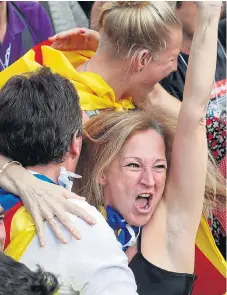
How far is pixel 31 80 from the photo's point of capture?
205cm

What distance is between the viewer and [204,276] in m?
2.54

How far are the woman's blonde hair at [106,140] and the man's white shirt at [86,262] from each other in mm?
527

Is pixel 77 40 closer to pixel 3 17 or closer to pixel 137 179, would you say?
pixel 3 17

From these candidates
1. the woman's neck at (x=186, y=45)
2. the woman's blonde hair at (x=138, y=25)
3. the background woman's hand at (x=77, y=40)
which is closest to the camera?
the woman's blonde hair at (x=138, y=25)

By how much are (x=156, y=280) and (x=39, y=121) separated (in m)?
0.62

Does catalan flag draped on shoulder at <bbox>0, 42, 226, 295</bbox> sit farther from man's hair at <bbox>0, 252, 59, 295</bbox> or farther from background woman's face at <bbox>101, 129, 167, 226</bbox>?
man's hair at <bbox>0, 252, 59, 295</bbox>

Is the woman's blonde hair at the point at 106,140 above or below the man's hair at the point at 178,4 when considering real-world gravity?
below

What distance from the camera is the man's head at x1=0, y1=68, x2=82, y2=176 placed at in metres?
1.96

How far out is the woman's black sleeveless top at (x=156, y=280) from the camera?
2.20m

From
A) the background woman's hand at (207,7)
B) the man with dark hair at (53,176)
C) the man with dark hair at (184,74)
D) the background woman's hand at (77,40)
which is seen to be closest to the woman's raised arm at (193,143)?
the background woman's hand at (207,7)

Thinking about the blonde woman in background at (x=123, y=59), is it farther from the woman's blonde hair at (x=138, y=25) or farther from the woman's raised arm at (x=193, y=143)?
the woman's raised arm at (x=193, y=143)

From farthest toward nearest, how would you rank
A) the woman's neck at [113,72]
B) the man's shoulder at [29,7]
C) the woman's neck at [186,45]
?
the woman's neck at [186,45] → the man's shoulder at [29,7] → the woman's neck at [113,72]

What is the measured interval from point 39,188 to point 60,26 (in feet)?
6.48

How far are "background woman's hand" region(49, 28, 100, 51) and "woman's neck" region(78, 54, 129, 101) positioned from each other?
0.67 ft
